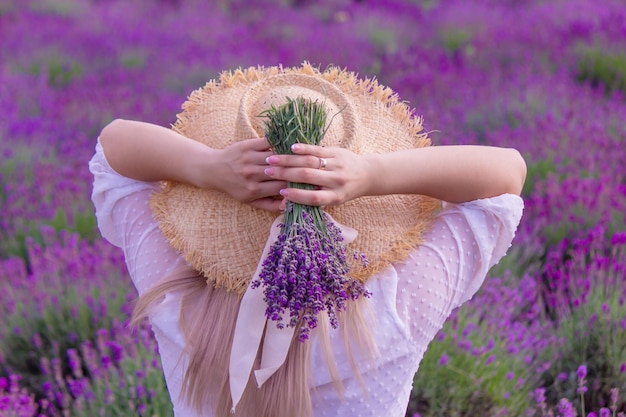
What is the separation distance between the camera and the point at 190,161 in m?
1.46

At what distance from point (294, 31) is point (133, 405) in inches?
215

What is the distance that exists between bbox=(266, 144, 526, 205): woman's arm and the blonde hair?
24cm

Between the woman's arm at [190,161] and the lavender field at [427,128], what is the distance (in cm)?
103

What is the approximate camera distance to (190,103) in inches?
64.7

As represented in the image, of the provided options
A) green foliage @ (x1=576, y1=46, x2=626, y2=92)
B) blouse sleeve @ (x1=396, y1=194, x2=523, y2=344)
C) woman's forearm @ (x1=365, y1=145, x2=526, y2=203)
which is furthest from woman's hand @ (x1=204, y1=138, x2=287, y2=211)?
green foliage @ (x1=576, y1=46, x2=626, y2=92)

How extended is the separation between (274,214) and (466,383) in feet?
4.32

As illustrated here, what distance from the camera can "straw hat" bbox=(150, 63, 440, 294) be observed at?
1.42 meters

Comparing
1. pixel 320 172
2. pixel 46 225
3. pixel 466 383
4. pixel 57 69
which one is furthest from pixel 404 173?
pixel 57 69

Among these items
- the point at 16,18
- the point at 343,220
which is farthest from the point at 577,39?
the point at 16,18

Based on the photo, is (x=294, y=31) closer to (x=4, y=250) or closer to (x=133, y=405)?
(x=4, y=250)

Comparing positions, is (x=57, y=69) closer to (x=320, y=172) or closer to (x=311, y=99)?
(x=311, y=99)

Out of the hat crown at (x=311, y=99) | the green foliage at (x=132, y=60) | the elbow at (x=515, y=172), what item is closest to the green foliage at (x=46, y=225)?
the hat crown at (x=311, y=99)

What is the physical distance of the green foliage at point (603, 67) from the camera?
5113 mm

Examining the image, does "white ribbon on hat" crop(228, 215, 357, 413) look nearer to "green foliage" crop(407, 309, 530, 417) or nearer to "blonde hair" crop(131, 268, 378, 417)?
"blonde hair" crop(131, 268, 378, 417)
